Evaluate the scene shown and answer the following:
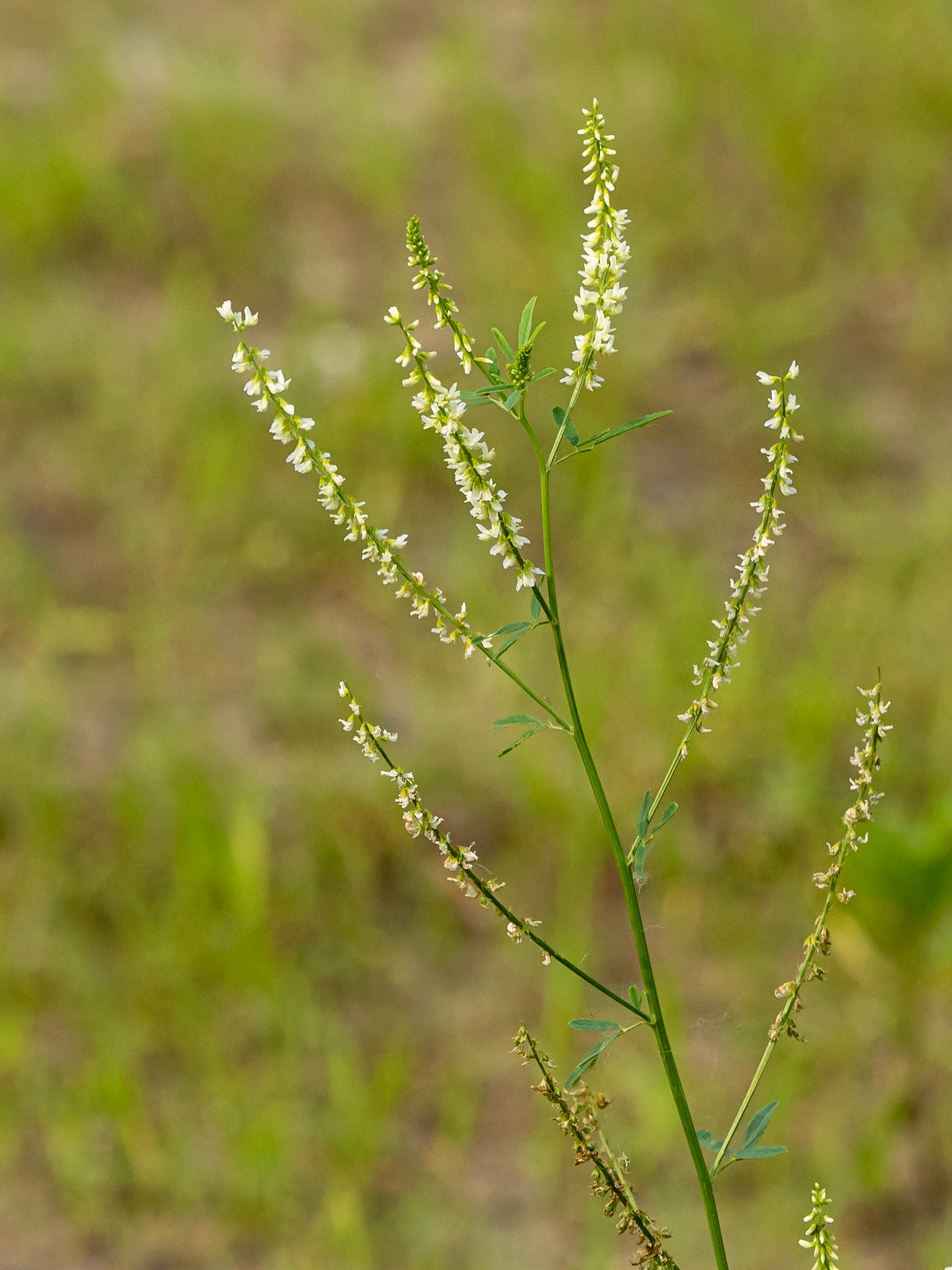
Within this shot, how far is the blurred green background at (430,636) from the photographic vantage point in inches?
99.1

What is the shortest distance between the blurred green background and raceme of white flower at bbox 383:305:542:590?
61 cm

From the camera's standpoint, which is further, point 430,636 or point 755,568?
point 430,636

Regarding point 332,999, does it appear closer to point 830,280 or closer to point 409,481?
point 409,481

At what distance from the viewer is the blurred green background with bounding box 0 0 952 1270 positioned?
2.52 m

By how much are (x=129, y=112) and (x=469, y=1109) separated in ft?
12.7

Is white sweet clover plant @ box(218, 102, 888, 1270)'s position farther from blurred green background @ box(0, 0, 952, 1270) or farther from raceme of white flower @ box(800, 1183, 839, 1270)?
blurred green background @ box(0, 0, 952, 1270)

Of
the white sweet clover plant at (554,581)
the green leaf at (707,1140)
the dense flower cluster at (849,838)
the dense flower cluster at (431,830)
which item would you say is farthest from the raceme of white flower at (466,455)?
the green leaf at (707,1140)

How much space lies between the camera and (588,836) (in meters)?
3.01

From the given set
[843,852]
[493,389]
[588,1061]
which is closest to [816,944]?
[843,852]

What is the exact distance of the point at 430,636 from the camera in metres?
3.56

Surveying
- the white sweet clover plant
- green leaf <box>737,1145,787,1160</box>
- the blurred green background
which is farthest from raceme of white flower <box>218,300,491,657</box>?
the blurred green background

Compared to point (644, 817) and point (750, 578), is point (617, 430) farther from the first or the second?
point (644, 817)

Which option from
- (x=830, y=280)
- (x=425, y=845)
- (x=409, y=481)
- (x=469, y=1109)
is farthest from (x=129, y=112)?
(x=469, y=1109)

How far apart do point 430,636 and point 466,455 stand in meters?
2.74
